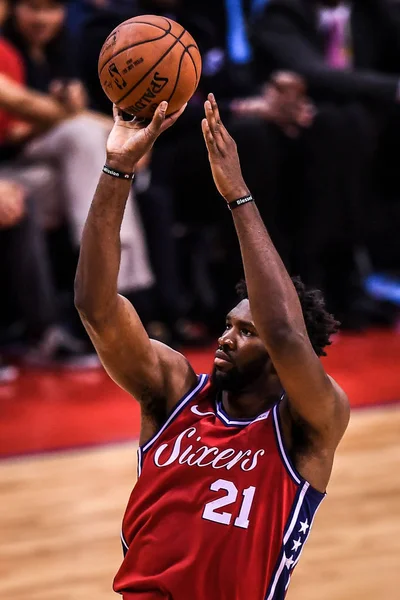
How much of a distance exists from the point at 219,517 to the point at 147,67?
1021 mm

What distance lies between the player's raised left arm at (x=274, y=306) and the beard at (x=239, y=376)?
178 mm

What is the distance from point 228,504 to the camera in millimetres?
2312

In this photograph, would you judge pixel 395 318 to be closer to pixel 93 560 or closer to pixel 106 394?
pixel 106 394

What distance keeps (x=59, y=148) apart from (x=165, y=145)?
734 millimetres

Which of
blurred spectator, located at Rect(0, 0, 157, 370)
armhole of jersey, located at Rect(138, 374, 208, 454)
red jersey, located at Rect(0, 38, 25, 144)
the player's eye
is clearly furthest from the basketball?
red jersey, located at Rect(0, 38, 25, 144)

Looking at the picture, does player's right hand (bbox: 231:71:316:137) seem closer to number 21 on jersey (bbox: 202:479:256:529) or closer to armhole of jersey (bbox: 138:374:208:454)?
armhole of jersey (bbox: 138:374:208:454)

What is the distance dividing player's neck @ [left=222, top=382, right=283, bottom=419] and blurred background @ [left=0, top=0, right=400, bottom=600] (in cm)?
160

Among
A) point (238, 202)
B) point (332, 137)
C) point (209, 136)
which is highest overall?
point (209, 136)

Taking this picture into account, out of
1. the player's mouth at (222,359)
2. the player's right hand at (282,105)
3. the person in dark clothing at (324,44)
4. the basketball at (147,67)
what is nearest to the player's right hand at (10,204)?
the player's right hand at (282,105)

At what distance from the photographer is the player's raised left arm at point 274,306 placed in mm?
2152

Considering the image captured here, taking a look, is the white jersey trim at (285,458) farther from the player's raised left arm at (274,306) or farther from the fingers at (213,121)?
the fingers at (213,121)

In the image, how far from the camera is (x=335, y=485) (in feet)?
13.1

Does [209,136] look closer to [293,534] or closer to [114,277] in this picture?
[114,277]

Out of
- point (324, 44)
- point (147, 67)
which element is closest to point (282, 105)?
point (324, 44)
